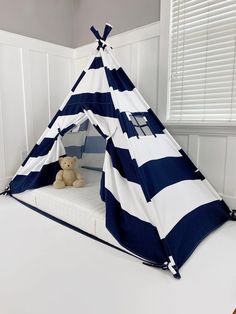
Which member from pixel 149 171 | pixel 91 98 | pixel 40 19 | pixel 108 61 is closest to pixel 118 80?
pixel 108 61

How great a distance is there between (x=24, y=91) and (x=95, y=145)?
91cm

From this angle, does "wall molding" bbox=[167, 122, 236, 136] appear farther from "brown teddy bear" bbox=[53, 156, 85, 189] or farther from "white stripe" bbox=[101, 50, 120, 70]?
"brown teddy bear" bbox=[53, 156, 85, 189]

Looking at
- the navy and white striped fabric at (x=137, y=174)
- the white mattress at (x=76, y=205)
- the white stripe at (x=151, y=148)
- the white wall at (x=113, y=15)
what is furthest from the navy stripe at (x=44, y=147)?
the white wall at (x=113, y=15)

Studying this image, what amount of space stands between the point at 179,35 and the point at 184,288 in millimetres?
1787


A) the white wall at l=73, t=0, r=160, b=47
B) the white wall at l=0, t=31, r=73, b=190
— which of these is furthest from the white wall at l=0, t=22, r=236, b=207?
the white wall at l=73, t=0, r=160, b=47

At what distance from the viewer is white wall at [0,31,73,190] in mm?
2152

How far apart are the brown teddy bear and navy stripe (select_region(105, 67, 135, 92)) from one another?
31.1 inches

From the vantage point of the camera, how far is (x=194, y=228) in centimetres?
134

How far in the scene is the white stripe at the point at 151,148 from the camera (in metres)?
1.34

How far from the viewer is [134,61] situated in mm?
2143

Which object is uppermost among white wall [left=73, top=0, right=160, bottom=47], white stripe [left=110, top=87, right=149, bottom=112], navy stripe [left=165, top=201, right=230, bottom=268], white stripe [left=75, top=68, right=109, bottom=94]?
white wall [left=73, top=0, right=160, bottom=47]

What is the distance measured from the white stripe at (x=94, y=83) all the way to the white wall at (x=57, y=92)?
23.5 inches

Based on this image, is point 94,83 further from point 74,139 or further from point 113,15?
point 113,15

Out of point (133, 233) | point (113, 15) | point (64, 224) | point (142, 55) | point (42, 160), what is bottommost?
point (64, 224)
